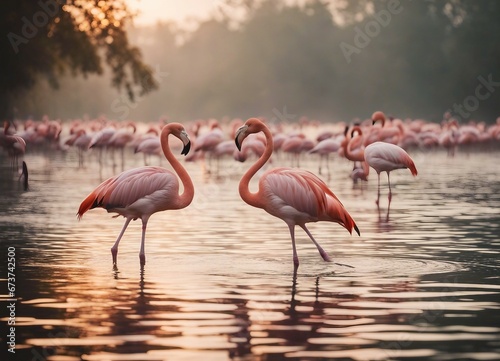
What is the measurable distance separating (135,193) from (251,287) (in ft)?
6.36

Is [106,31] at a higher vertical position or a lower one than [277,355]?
higher

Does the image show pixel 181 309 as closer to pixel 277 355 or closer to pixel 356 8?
pixel 277 355

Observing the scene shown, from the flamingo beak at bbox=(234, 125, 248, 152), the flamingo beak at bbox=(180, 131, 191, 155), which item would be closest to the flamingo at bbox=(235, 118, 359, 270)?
the flamingo beak at bbox=(234, 125, 248, 152)

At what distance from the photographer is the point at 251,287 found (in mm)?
8508

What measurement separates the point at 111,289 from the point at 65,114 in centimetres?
9364

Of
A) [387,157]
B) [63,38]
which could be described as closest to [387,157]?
[387,157]

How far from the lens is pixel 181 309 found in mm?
7613

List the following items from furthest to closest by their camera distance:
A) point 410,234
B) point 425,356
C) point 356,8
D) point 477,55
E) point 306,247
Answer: point 356,8
point 477,55
point 410,234
point 306,247
point 425,356

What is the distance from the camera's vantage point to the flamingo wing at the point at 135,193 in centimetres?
995

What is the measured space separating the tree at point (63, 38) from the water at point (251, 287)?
1953 centimetres

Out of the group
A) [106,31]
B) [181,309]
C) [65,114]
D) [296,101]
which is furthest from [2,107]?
[65,114]

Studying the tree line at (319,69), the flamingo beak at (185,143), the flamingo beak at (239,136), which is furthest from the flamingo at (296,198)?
the tree line at (319,69)

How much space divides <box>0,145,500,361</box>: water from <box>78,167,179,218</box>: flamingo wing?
511mm

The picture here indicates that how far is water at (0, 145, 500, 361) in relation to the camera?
6.49 m
